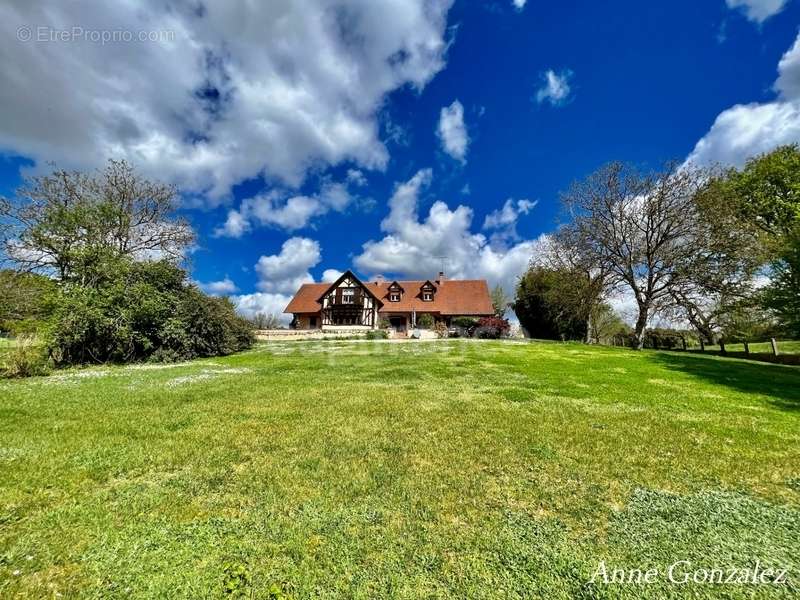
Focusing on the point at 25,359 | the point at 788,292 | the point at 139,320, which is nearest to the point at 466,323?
the point at 788,292

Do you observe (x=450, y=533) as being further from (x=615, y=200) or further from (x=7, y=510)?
(x=615, y=200)

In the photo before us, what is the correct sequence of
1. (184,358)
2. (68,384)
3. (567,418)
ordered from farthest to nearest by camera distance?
(184,358), (68,384), (567,418)

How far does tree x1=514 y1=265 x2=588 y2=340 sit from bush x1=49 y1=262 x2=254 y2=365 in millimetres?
24251

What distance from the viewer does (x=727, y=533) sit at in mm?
2957

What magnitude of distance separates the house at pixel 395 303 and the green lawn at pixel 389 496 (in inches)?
1263

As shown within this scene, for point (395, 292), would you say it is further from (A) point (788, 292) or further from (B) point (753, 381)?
(B) point (753, 381)

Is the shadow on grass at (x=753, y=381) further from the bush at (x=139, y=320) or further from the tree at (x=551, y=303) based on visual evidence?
the bush at (x=139, y=320)

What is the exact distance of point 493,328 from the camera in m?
31.2

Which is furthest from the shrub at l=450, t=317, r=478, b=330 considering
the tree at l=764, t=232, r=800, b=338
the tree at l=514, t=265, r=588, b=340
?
the tree at l=764, t=232, r=800, b=338

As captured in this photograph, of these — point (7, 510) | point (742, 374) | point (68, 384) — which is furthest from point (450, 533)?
point (742, 374)

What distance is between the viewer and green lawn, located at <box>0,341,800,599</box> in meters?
2.49

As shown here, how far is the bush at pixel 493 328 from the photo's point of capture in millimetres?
31016

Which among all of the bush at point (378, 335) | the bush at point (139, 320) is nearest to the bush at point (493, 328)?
the bush at point (378, 335)

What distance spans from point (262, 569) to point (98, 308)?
17452 mm
